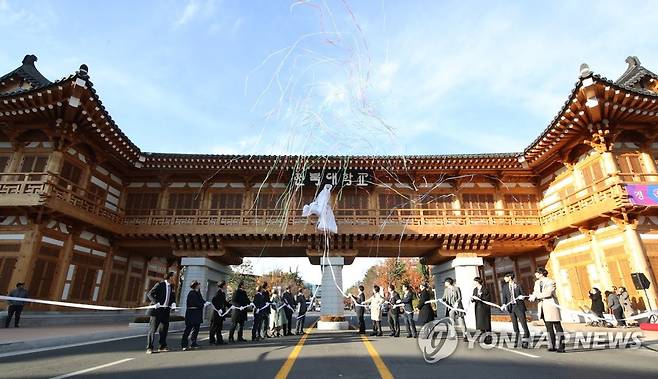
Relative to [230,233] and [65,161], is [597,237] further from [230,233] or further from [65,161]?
[65,161]

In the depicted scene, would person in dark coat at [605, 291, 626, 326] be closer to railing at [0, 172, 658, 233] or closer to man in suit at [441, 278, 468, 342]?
railing at [0, 172, 658, 233]

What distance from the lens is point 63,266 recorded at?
43.7 feet

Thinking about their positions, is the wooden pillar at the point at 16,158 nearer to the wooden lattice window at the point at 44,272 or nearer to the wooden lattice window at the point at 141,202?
the wooden lattice window at the point at 44,272

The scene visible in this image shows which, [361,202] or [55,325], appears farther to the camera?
[361,202]

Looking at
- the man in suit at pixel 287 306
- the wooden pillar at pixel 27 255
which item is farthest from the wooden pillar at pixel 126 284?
the man in suit at pixel 287 306

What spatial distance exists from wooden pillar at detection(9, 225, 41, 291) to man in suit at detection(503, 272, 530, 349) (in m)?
15.4

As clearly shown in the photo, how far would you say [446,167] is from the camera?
16.6 meters

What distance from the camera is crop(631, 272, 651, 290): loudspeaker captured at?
10633 mm

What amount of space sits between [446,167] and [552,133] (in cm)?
454

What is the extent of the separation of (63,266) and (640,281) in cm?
2067

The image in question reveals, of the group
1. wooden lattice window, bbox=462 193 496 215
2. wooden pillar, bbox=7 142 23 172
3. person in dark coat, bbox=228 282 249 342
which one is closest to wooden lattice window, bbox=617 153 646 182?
wooden lattice window, bbox=462 193 496 215

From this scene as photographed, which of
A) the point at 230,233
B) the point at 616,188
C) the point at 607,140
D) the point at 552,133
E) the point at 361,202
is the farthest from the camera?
the point at 361,202

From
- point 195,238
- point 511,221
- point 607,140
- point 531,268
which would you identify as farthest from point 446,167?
point 195,238

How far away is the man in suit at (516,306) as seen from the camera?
306 inches
